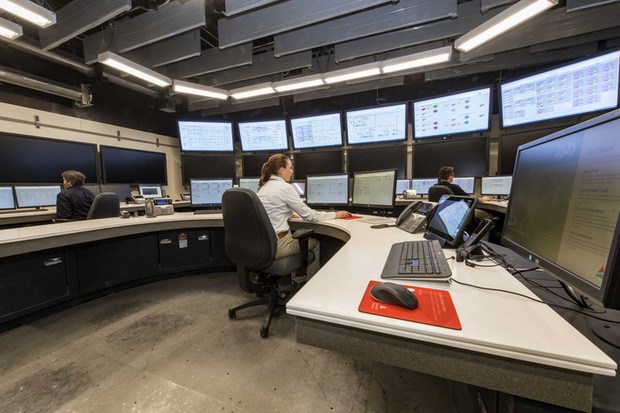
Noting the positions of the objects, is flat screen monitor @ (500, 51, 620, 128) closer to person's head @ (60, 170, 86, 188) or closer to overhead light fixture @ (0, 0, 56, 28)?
overhead light fixture @ (0, 0, 56, 28)

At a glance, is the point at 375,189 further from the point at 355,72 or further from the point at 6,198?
the point at 6,198

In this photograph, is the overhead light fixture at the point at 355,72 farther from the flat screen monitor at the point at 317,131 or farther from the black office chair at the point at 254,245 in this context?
the black office chair at the point at 254,245

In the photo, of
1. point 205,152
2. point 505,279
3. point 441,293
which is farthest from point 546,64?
point 205,152

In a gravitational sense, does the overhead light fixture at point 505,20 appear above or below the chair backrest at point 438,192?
above

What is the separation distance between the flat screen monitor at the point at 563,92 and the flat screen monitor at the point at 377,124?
1144mm

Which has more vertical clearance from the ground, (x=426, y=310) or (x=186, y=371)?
(x=426, y=310)

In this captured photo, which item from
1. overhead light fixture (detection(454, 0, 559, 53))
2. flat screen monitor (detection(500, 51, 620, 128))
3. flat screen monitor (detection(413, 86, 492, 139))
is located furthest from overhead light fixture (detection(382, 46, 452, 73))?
flat screen monitor (detection(500, 51, 620, 128))

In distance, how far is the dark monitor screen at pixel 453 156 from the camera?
10.3 ft

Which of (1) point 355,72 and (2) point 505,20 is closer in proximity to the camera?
(2) point 505,20

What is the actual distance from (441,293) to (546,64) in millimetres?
4391

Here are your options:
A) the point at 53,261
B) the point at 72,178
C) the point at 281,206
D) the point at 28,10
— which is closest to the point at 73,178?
the point at 72,178

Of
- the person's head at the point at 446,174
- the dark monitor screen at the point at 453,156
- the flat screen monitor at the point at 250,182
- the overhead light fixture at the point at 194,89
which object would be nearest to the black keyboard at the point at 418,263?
the person's head at the point at 446,174

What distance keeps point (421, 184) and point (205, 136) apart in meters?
3.70

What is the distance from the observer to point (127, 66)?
9.30ft
